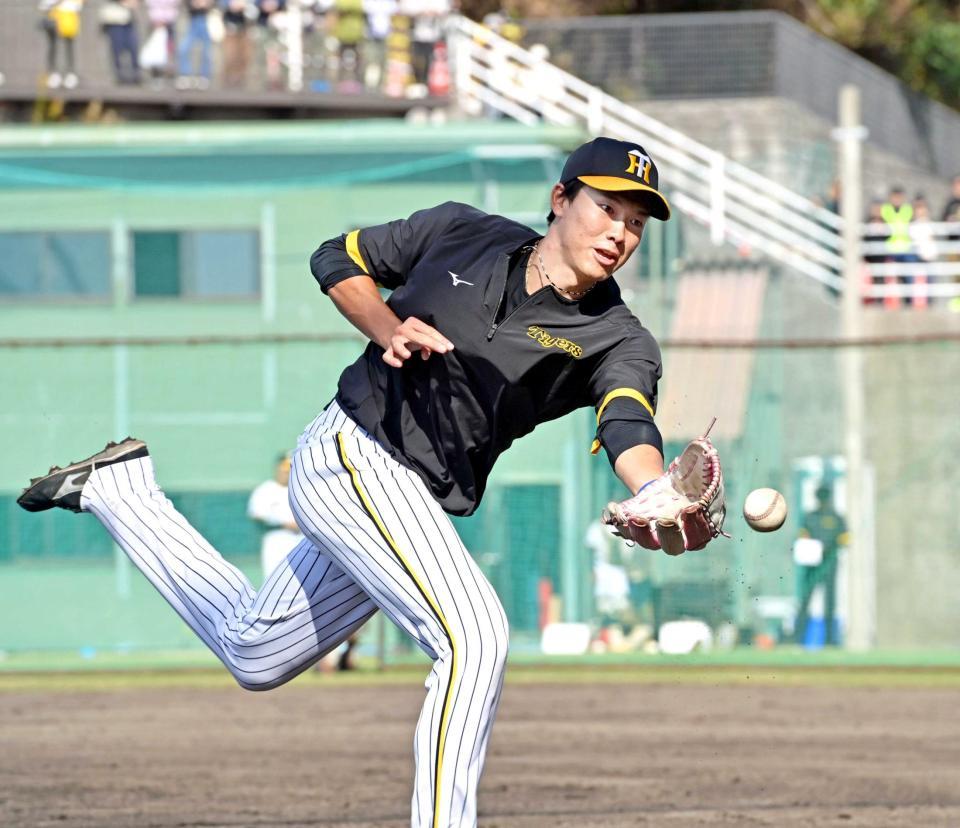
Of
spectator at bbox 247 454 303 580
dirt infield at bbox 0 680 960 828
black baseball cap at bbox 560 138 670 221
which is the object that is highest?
black baseball cap at bbox 560 138 670 221

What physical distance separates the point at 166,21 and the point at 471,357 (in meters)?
17.8

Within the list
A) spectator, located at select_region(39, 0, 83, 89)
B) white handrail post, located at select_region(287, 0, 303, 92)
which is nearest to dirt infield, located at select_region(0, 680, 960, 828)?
white handrail post, located at select_region(287, 0, 303, 92)

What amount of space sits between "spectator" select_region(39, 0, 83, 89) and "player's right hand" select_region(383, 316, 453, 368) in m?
18.4

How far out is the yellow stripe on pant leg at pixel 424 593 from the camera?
4613 millimetres

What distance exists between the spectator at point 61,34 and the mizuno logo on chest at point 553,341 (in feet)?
59.8

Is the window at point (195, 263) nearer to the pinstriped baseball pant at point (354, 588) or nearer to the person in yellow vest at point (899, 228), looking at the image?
Result: the person in yellow vest at point (899, 228)

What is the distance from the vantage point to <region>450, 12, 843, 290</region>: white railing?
18.7m

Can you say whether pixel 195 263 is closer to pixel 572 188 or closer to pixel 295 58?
pixel 295 58

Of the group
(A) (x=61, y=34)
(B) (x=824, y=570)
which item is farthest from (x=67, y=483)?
(A) (x=61, y=34)

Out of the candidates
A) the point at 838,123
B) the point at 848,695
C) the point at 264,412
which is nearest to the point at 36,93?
the point at 264,412

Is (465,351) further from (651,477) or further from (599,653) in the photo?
(599,653)

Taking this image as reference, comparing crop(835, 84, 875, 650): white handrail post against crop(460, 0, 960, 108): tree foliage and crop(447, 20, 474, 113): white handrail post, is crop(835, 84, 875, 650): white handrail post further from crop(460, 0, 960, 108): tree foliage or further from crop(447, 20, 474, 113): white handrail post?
crop(460, 0, 960, 108): tree foliage

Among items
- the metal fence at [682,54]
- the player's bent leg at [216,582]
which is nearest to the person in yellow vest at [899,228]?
the metal fence at [682,54]

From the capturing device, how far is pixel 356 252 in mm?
5145
